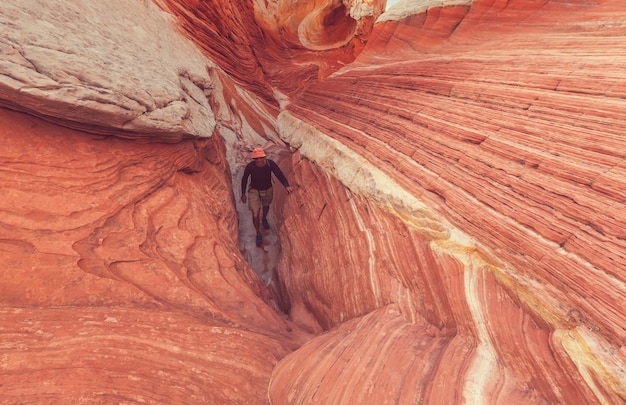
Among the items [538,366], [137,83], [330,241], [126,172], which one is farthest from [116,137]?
[538,366]

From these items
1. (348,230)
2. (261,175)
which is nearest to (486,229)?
(348,230)

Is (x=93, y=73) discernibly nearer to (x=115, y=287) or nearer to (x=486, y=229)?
(x=115, y=287)

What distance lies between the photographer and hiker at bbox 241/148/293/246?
18.4 ft

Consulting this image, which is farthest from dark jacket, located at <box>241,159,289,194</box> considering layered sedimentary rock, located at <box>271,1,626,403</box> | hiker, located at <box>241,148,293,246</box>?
layered sedimentary rock, located at <box>271,1,626,403</box>

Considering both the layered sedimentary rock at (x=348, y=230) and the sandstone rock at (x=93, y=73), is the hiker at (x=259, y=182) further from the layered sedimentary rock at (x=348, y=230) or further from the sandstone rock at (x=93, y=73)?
the sandstone rock at (x=93, y=73)

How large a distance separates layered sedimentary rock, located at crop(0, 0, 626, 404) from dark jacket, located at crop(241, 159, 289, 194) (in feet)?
1.75

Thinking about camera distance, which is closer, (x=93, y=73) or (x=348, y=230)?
(x=93, y=73)

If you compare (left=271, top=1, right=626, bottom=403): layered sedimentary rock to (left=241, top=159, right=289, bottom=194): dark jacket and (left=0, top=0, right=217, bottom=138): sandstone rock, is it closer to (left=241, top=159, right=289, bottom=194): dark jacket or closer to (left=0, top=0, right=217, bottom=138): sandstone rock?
(left=241, top=159, right=289, bottom=194): dark jacket

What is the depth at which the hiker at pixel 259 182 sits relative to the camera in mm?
5598

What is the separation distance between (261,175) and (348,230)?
2.32 m

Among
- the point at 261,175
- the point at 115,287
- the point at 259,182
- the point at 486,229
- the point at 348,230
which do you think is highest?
the point at 486,229

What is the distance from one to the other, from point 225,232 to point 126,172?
1765mm

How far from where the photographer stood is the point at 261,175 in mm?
5652

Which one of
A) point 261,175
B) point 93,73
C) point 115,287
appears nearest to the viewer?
point 115,287
